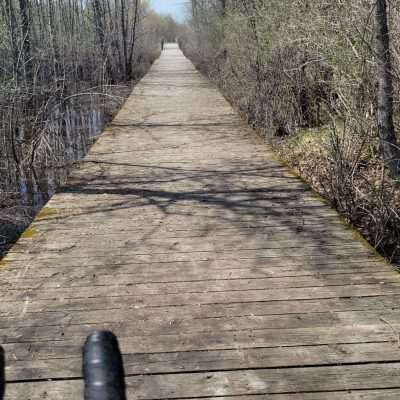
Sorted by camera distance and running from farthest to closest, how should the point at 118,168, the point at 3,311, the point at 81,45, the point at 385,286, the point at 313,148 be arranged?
the point at 81,45 → the point at 313,148 → the point at 118,168 → the point at 385,286 → the point at 3,311

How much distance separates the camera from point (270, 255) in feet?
11.0

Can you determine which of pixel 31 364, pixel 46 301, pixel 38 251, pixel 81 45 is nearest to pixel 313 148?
pixel 38 251

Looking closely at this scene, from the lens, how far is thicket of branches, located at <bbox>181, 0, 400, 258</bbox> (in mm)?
4418

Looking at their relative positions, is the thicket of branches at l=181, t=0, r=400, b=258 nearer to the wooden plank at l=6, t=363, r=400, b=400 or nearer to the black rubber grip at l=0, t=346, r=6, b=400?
the wooden plank at l=6, t=363, r=400, b=400

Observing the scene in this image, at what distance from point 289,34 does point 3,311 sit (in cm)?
651

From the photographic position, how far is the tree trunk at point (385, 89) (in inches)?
190

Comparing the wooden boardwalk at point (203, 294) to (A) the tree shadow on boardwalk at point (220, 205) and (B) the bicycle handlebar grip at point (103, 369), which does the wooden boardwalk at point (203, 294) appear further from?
(B) the bicycle handlebar grip at point (103, 369)

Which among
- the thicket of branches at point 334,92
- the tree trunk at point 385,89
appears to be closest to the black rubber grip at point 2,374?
the thicket of branches at point 334,92

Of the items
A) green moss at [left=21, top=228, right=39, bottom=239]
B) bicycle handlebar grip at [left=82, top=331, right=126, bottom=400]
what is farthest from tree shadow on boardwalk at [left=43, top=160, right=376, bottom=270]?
bicycle handlebar grip at [left=82, top=331, right=126, bottom=400]

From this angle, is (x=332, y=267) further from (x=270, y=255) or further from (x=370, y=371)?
(x=370, y=371)

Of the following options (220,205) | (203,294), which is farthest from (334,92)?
(203,294)

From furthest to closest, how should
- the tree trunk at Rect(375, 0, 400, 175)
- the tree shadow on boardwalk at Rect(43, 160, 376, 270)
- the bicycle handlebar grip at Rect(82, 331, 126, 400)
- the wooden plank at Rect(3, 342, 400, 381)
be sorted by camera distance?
the tree trunk at Rect(375, 0, 400, 175) < the tree shadow on boardwalk at Rect(43, 160, 376, 270) < the wooden plank at Rect(3, 342, 400, 381) < the bicycle handlebar grip at Rect(82, 331, 126, 400)

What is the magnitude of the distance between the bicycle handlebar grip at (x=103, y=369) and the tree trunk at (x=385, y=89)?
3398 millimetres

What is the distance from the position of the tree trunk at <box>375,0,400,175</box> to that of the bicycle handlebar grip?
3398 millimetres
